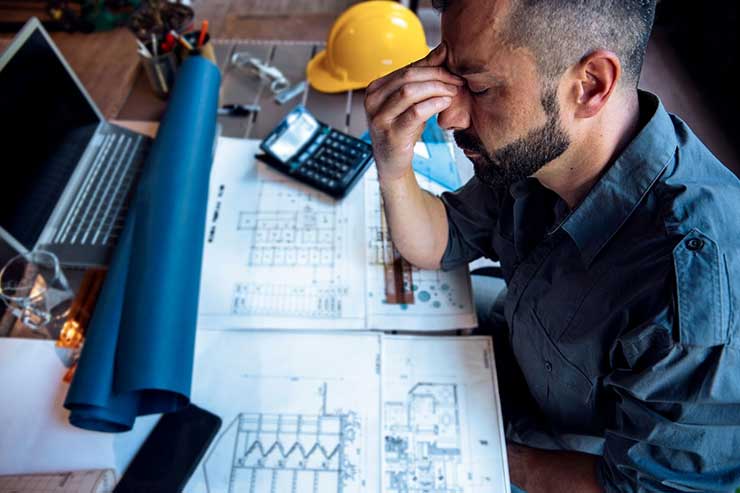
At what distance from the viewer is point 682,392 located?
2.09 feet

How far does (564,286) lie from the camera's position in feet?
2.65

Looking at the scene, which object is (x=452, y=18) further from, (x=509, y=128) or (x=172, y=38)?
(x=172, y=38)

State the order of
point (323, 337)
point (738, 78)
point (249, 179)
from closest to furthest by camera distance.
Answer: point (323, 337) < point (249, 179) < point (738, 78)

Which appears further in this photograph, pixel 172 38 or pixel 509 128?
pixel 172 38

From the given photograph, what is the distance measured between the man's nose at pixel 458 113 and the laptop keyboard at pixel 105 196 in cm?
73

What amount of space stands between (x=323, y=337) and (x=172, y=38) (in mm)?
898

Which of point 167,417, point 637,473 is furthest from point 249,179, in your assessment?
point 637,473

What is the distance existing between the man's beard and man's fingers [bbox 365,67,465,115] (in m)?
0.09

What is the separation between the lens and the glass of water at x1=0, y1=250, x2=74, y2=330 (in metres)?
0.98

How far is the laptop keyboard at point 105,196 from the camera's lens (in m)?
1.08

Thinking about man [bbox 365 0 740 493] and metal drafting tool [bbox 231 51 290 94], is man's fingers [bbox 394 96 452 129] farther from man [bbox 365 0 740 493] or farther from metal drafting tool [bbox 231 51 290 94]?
metal drafting tool [bbox 231 51 290 94]

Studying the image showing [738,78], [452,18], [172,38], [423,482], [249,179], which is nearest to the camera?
[452,18]

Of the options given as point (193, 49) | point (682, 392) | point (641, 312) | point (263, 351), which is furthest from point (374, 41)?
point (682, 392)

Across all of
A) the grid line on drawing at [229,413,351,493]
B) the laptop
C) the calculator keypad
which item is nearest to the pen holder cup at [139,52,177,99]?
the laptop
